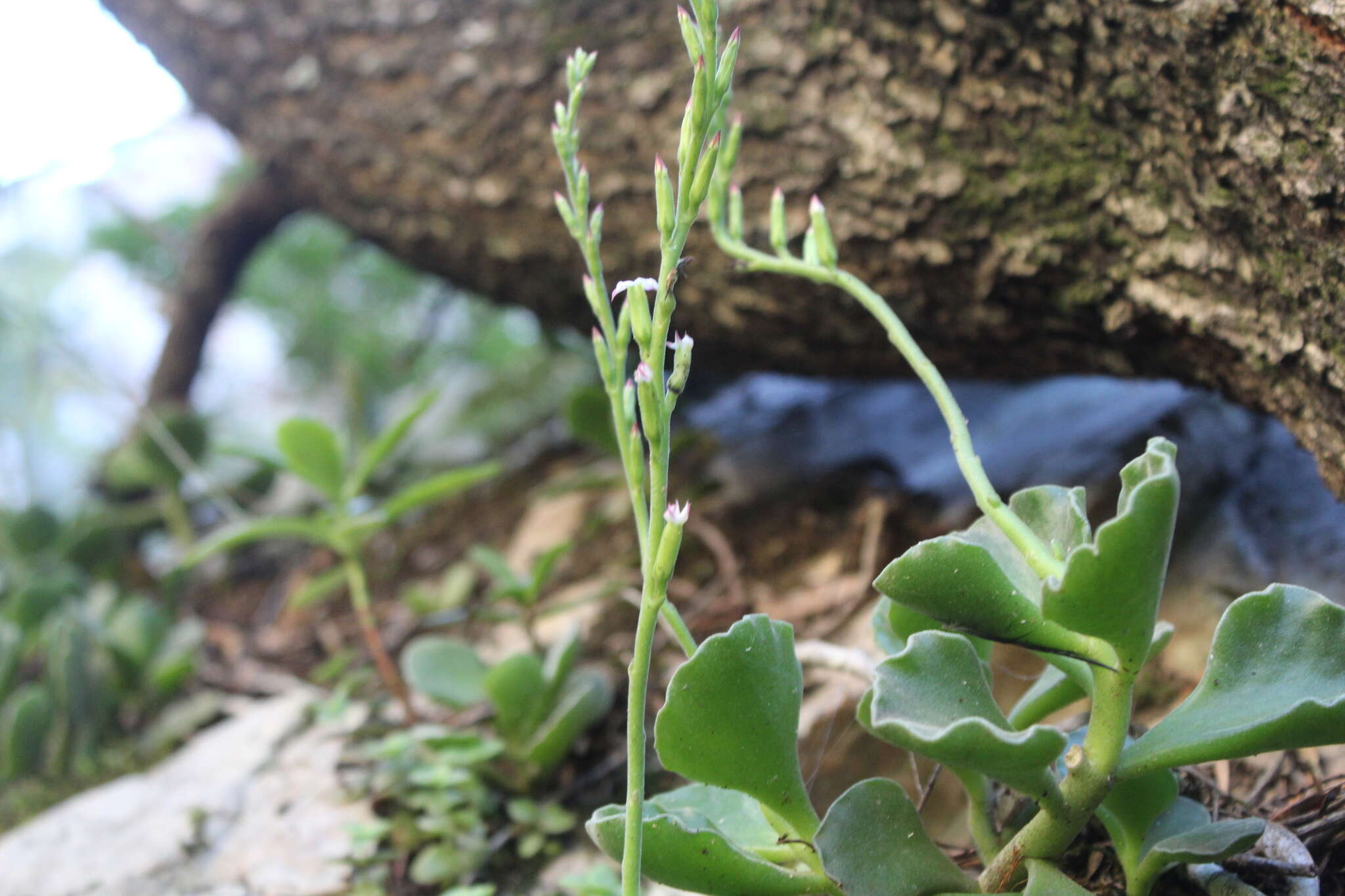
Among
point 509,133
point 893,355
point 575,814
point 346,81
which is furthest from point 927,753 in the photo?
point 346,81

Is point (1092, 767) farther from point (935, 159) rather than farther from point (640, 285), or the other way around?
point (935, 159)

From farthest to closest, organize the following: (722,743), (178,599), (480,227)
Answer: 1. (178,599)
2. (480,227)
3. (722,743)

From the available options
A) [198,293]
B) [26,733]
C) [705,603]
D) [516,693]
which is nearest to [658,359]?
[516,693]

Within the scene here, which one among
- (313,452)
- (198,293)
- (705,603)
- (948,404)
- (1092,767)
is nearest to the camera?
(1092,767)

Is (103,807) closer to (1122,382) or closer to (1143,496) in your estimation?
(1143,496)

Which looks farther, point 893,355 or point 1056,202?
point 893,355

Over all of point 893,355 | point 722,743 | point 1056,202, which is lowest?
point 722,743

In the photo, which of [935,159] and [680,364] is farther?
[935,159]
